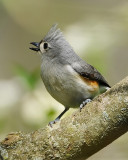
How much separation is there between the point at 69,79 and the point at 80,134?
4.70ft

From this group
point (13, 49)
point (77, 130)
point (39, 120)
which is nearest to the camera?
point (77, 130)

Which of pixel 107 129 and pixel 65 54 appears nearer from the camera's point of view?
pixel 107 129

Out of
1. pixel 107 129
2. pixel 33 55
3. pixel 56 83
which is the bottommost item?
pixel 107 129

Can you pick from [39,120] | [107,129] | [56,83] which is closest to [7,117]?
[39,120]

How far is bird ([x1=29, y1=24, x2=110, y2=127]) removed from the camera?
4.01m

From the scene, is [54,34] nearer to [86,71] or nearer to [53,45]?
[53,45]

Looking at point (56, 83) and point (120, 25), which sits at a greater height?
point (120, 25)

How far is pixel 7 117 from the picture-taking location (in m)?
3.94

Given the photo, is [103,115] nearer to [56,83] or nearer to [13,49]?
[56,83]

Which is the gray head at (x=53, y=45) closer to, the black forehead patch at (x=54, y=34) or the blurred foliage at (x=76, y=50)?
the black forehead patch at (x=54, y=34)

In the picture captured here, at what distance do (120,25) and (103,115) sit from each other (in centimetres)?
198

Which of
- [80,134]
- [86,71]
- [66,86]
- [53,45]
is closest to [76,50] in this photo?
[86,71]

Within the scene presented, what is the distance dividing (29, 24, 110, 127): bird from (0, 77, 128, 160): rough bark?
3.59ft

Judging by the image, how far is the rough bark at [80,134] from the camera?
247 cm
